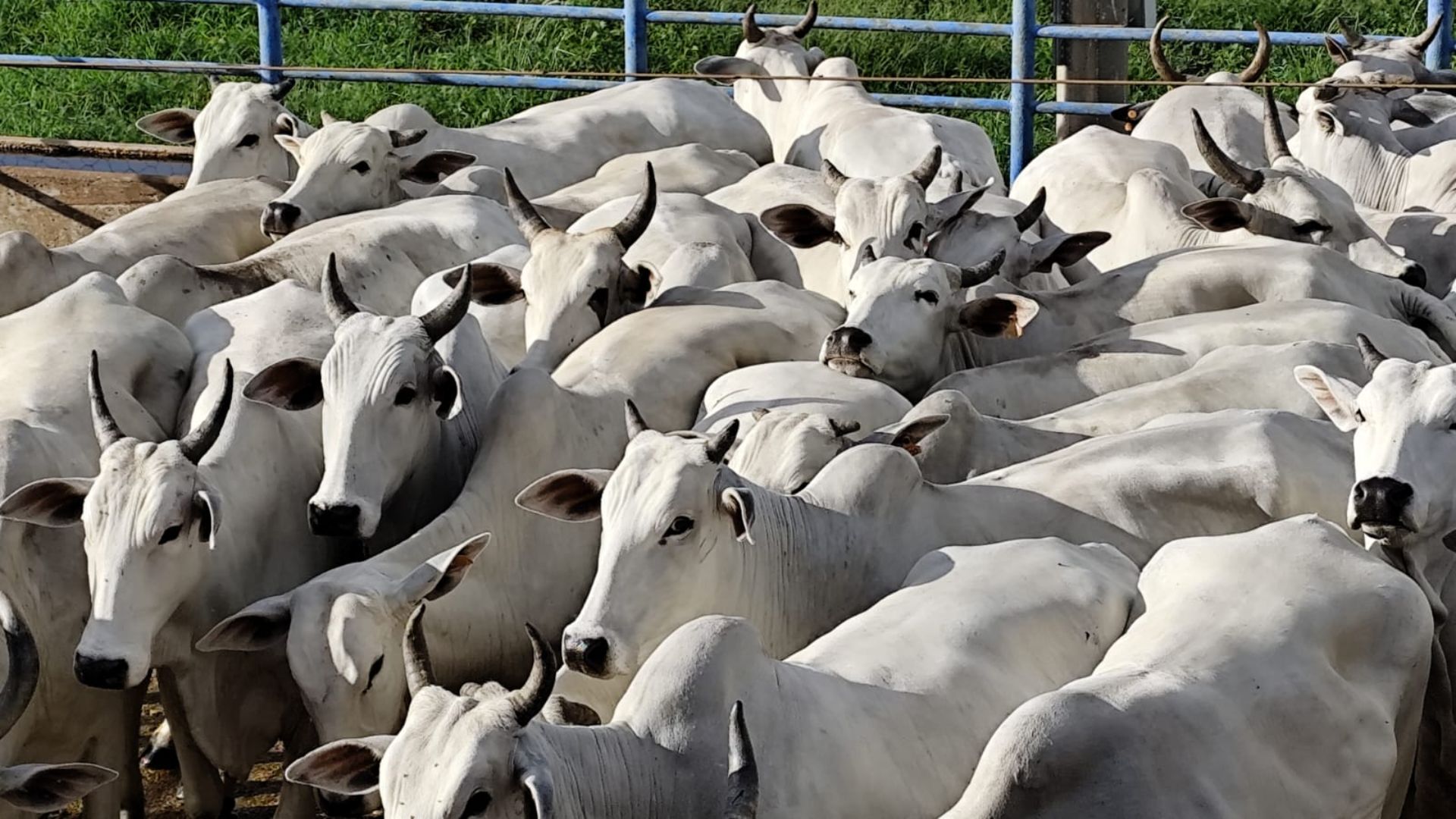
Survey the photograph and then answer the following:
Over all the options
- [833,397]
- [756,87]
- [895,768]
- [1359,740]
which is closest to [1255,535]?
[1359,740]

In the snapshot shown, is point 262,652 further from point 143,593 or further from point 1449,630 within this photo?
point 1449,630

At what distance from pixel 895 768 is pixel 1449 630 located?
1578 mm

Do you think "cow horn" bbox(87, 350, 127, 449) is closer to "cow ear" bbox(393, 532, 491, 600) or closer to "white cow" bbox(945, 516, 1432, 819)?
"cow ear" bbox(393, 532, 491, 600)

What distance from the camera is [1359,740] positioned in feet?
15.3

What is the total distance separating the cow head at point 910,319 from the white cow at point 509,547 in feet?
1.01

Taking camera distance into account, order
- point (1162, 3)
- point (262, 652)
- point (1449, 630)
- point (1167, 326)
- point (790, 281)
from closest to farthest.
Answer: point (1449, 630) < point (262, 652) < point (1167, 326) < point (790, 281) < point (1162, 3)

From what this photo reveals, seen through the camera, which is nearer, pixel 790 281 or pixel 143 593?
pixel 143 593

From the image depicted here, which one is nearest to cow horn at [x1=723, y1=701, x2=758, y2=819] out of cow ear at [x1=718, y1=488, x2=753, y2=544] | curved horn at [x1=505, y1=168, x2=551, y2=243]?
cow ear at [x1=718, y1=488, x2=753, y2=544]

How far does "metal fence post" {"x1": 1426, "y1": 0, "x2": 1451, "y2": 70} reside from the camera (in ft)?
31.9

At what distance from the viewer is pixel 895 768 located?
4609mm

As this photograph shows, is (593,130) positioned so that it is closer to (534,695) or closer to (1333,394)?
(1333,394)

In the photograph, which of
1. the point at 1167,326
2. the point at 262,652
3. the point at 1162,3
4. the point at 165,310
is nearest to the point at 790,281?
the point at 1167,326

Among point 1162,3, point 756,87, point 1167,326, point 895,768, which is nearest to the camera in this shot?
point 895,768

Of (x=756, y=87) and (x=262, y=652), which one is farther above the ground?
(x=756, y=87)
